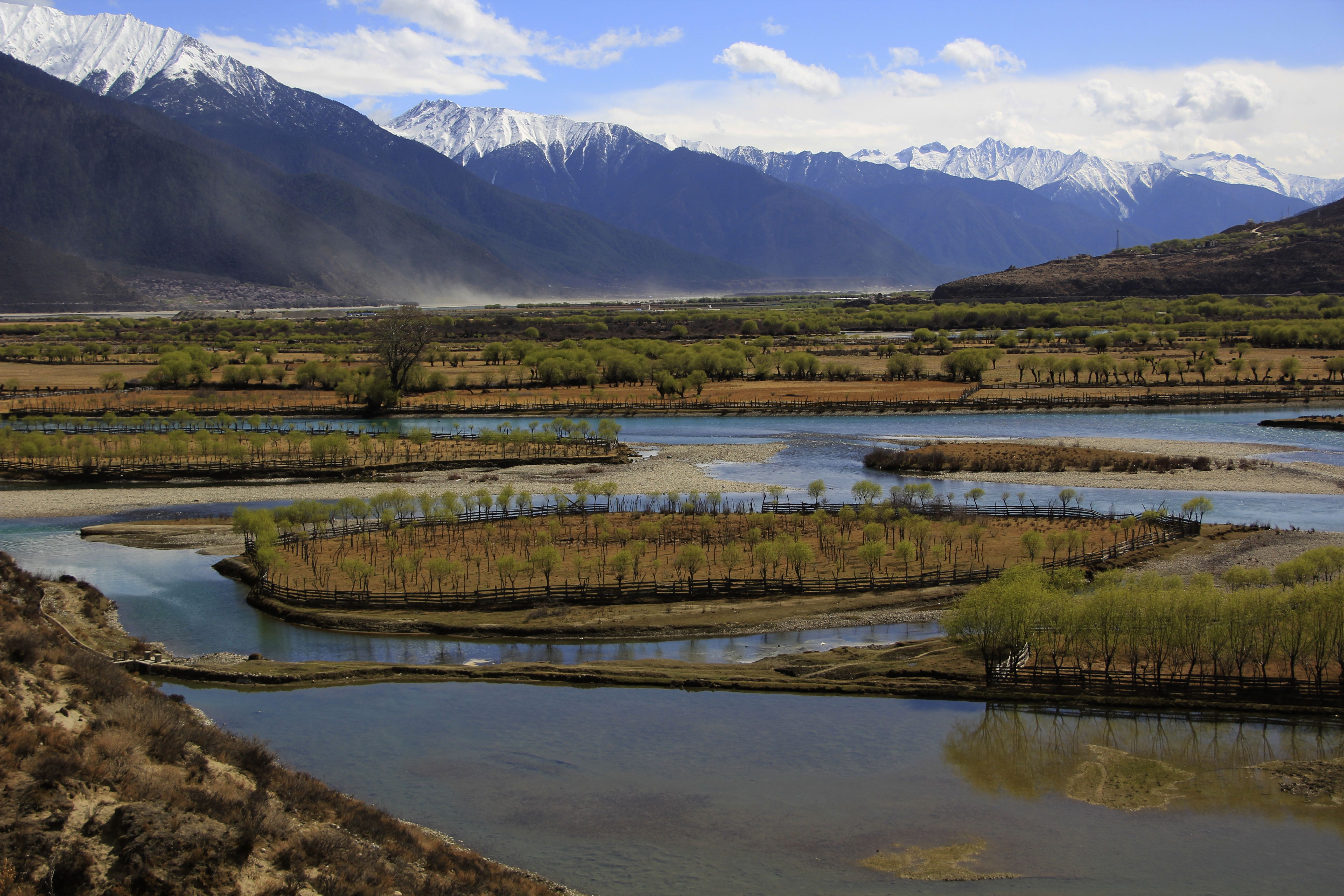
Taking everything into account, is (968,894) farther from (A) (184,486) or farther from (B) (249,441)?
(B) (249,441)

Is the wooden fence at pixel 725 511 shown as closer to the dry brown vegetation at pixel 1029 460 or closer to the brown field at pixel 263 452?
the dry brown vegetation at pixel 1029 460

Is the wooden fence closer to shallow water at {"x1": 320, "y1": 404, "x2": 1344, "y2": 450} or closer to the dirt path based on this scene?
the dirt path

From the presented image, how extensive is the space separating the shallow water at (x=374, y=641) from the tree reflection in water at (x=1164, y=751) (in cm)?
697

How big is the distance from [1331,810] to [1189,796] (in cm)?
286

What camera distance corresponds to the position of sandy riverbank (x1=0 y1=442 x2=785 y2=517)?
184ft

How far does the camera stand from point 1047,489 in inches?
2231

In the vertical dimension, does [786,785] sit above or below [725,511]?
below

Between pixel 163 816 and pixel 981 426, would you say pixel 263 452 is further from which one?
pixel 163 816

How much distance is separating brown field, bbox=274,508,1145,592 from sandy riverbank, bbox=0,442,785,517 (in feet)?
34.0

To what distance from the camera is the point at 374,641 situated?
3556 centimetres

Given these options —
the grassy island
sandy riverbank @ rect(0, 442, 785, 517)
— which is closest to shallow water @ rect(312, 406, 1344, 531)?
sandy riverbank @ rect(0, 442, 785, 517)

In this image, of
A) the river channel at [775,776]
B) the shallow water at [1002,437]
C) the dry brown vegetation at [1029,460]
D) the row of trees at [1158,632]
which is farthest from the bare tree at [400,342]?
the row of trees at [1158,632]

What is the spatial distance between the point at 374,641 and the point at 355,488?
2556 centimetres

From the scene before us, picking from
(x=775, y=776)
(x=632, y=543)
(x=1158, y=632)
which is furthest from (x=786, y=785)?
(x=632, y=543)
